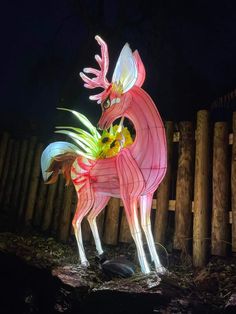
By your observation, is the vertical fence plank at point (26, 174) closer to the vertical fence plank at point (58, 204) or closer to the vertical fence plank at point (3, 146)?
the vertical fence plank at point (3, 146)

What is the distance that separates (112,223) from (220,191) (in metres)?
1.88

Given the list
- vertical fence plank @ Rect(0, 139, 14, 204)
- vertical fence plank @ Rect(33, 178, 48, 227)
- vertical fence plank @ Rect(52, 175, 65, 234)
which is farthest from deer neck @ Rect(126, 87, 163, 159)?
vertical fence plank @ Rect(0, 139, 14, 204)

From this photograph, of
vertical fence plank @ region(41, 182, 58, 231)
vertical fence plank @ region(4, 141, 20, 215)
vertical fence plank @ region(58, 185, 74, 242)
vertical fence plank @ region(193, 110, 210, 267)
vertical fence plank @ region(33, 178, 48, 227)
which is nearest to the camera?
vertical fence plank @ region(193, 110, 210, 267)

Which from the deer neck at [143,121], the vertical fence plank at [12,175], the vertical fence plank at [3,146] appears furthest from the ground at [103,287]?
the vertical fence plank at [3,146]

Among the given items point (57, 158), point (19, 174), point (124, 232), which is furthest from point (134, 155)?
point (19, 174)

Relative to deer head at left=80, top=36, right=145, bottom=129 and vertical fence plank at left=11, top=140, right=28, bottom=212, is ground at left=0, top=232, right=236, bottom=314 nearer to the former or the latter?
deer head at left=80, top=36, right=145, bottom=129

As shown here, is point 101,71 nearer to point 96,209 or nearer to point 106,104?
point 106,104

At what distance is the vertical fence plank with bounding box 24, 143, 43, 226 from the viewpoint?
7.26 metres

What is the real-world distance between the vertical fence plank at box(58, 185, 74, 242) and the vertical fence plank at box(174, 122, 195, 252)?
2232mm

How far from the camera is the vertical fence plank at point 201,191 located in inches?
188

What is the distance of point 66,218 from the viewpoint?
21.5ft

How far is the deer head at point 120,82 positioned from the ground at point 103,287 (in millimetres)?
1896

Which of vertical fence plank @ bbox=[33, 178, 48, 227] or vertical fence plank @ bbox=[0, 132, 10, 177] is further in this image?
vertical fence plank @ bbox=[0, 132, 10, 177]

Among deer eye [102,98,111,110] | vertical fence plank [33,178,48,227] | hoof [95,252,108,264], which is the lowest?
hoof [95,252,108,264]
